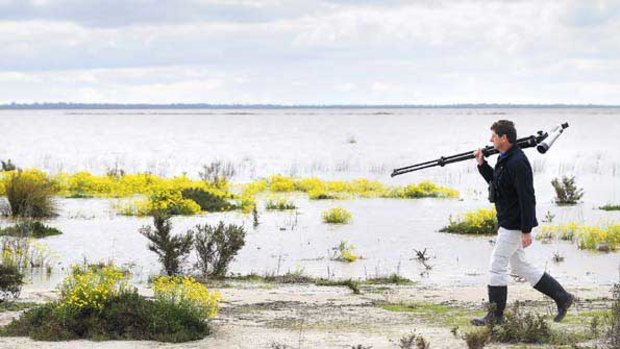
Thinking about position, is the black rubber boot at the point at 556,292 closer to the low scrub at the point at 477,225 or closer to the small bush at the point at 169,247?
the small bush at the point at 169,247

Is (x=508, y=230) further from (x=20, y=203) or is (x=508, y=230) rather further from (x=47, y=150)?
(x=47, y=150)

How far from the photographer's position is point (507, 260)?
10039mm

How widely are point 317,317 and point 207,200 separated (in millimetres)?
14757

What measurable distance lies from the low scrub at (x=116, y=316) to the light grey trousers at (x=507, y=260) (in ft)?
9.37

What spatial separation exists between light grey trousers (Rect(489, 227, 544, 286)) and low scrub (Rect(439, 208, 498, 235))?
10.8 metres

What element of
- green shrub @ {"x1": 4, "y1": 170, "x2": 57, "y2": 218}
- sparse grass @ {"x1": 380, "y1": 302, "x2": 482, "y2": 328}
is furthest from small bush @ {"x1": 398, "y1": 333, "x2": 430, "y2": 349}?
green shrub @ {"x1": 4, "y1": 170, "x2": 57, "y2": 218}

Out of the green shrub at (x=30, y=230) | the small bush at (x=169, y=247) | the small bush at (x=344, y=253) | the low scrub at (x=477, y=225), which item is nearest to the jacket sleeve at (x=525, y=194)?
the small bush at (x=169, y=247)

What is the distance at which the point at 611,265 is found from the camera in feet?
55.8

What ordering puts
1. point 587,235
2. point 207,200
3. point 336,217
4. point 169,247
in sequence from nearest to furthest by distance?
point 169,247 < point 587,235 < point 336,217 < point 207,200

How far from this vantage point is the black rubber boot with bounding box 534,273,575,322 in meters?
10.3

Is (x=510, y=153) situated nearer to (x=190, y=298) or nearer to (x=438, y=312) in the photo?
(x=438, y=312)

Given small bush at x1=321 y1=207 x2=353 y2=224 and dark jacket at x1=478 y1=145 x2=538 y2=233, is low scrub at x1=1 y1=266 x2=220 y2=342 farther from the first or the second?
small bush at x1=321 y1=207 x2=353 y2=224

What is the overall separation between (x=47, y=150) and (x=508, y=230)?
6214cm

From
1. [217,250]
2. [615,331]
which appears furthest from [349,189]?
[615,331]
